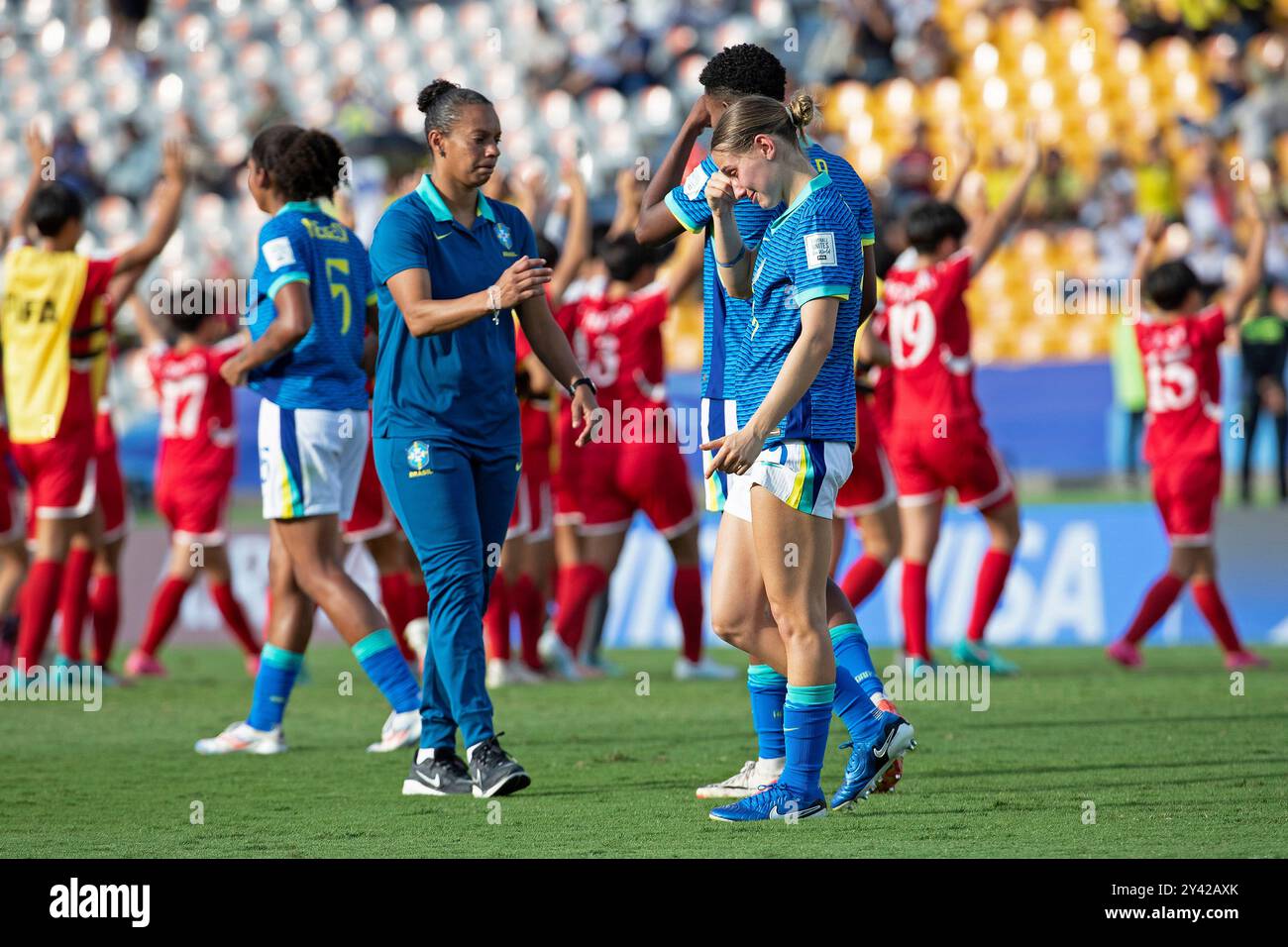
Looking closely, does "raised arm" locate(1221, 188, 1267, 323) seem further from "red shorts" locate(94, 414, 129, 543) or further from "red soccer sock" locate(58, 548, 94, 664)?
"red soccer sock" locate(58, 548, 94, 664)

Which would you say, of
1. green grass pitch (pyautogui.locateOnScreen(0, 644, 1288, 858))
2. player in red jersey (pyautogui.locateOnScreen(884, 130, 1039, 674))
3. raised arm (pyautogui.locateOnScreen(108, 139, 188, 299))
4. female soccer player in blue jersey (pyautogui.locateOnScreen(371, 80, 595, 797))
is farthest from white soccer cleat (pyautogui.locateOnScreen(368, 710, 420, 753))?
player in red jersey (pyautogui.locateOnScreen(884, 130, 1039, 674))

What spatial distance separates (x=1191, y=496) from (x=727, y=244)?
17.9 ft

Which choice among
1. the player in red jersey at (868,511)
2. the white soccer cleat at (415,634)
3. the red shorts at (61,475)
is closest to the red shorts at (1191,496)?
the player in red jersey at (868,511)

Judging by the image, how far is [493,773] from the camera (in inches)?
229

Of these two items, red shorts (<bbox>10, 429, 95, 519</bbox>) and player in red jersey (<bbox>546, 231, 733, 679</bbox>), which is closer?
red shorts (<bbox>10, 429, 95, 519</bbox>)

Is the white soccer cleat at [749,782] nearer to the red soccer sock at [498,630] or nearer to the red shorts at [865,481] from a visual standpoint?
the red shorts at [865,481]

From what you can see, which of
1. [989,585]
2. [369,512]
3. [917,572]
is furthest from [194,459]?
[989,585]

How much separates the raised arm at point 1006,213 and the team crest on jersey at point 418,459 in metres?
4.06

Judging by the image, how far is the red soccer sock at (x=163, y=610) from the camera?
10172 millimetres

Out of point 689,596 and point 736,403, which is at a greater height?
point 736,403

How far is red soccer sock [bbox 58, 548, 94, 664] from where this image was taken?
1017 centimetres

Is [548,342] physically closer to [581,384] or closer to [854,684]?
[581,384]

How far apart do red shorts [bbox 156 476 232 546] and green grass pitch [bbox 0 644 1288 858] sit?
0.95m

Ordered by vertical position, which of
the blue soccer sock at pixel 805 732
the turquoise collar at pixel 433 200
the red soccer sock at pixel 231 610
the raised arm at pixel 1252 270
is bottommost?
the blue soccer sock at pixel 805 732
